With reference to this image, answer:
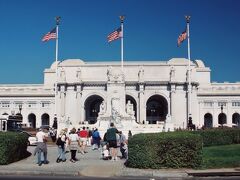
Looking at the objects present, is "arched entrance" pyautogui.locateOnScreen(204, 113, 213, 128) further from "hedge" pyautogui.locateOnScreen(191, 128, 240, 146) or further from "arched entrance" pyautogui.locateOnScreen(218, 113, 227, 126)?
"hedge" pyautogui.locateOnScreen(191, 128, 240, 146)

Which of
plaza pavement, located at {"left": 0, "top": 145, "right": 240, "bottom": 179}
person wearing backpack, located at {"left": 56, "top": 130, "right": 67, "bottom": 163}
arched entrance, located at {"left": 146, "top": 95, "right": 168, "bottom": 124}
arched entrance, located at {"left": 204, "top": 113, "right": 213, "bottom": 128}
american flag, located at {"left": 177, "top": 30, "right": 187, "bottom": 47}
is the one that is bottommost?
plaza pavement, located at {"left": 0, "top": 145, "right": 240, "bottom": 179}

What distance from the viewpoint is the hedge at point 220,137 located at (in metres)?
32.5

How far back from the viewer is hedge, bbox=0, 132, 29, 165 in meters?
21.2

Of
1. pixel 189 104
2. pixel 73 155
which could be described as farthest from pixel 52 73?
pixel 73 155

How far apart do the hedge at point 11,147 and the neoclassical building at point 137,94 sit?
258ft

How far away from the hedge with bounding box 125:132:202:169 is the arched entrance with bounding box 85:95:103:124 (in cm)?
9062

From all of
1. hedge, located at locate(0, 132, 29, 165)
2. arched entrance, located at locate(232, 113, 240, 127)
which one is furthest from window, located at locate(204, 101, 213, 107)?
hedge, located at locate(0, 132, 29, 165)

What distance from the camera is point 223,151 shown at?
84.8 feet

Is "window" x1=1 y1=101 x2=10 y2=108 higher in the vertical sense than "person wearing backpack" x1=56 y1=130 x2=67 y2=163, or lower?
higher

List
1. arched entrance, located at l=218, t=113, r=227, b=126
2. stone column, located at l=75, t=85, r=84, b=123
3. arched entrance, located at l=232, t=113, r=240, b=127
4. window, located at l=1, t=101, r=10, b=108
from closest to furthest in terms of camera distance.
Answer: stone column, located at l=75, t=85, r=84, b=123 → arched entrance, located at l=218, t=113, r=227, b=126 → arched entrance, located at l=232, t=113, r=240, b=127 → window, located at l=1, t=101, r=10, b=108

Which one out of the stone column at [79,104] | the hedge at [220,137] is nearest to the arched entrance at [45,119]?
the stone column at [79,104]

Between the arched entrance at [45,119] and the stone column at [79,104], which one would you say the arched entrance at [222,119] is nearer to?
the stone column at [79,104]

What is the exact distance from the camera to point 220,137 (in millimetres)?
32812

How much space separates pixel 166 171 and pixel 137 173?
53.5 inches
